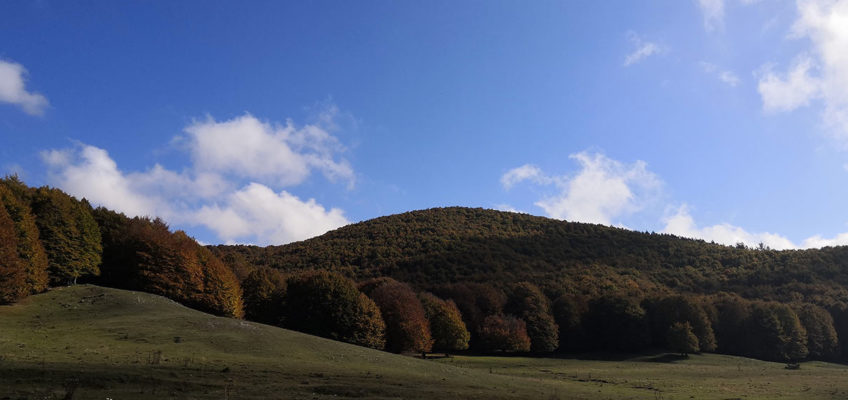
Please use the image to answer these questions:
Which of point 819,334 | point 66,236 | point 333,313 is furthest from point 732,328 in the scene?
point 66,236

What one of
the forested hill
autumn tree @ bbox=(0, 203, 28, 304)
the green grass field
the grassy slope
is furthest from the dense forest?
the green grass field

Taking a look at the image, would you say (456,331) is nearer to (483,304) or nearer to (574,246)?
(483,304)

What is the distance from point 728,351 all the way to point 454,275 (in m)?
63.0

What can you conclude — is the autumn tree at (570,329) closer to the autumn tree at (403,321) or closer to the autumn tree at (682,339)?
the autumn tree at (682,339)

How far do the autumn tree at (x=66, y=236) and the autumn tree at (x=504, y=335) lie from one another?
5988cm

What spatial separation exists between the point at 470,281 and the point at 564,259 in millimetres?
41295

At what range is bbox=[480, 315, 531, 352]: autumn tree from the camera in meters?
92.6

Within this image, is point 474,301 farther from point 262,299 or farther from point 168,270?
point 168,270

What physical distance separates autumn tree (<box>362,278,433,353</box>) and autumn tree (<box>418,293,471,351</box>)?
127 inches

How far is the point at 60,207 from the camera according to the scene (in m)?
61.0

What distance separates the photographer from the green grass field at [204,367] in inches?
981

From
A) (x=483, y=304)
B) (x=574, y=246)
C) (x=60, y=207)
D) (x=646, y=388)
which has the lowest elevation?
(x=646, y=388)

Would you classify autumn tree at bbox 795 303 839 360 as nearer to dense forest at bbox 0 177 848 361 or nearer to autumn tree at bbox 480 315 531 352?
dense forest at bbox 0 177 848 361

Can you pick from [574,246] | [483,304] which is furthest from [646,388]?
[574,246]
